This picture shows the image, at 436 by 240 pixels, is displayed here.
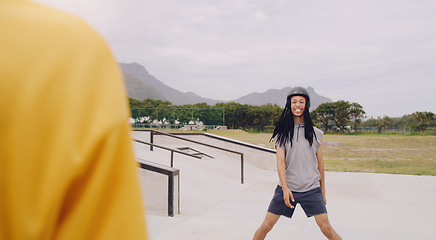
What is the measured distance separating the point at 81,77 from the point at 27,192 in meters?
0.15

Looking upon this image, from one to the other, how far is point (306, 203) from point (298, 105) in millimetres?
973

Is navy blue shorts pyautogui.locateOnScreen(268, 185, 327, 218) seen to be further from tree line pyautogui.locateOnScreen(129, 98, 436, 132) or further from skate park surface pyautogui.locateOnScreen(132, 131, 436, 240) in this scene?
tree line pyautogui.locateOnScreen(129, 98, 436, 132)

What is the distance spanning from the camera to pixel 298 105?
3.80m

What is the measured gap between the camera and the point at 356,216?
253 inches

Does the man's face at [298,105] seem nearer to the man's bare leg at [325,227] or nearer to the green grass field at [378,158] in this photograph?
the man's bare leg at [325,227]

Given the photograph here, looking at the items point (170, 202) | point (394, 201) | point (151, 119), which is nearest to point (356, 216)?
point (394, 201)

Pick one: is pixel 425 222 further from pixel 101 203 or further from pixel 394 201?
pixel 101 203

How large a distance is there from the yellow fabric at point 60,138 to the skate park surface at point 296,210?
459 centimetres

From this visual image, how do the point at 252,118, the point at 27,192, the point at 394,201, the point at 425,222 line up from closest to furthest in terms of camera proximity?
1. the point at 27,192
2. the point at 425,222
3. the point at 394,201
4. the point at 252,118

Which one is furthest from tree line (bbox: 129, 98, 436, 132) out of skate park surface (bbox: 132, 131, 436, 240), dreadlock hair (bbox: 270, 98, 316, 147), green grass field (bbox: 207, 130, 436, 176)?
dreadlock hair (bbox: 270, 98, 316, 147)

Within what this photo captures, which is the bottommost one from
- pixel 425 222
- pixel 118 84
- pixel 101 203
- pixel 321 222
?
pixel 425 222

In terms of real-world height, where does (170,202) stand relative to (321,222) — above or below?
below

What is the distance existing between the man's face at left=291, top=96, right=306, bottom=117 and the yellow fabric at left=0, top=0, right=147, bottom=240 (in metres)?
3.46

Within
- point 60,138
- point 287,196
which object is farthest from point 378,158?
point 60,138
